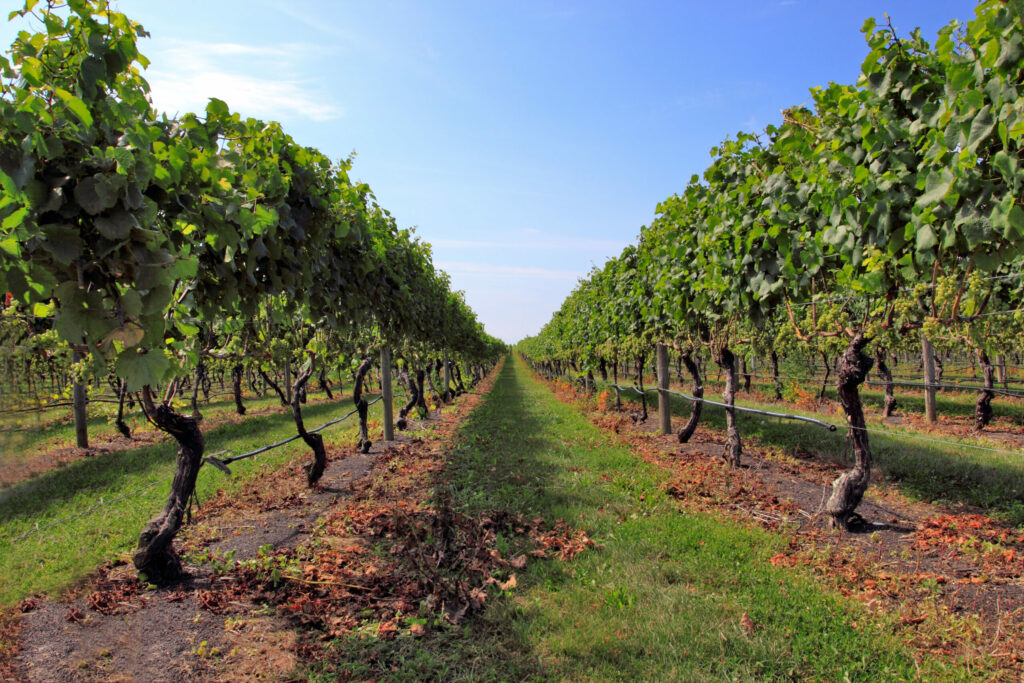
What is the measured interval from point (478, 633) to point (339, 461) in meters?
6.97

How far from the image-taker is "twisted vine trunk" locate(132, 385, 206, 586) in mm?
4430

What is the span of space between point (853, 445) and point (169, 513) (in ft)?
21.9

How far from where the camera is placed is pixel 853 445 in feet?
18.1

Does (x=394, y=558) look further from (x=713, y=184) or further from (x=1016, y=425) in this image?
(x=1016, y=425)

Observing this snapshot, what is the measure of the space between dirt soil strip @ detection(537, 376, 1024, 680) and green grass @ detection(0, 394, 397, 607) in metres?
6.60

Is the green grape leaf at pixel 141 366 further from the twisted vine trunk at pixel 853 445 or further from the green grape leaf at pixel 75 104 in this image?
the twisted vine trunk at pixel 853 445

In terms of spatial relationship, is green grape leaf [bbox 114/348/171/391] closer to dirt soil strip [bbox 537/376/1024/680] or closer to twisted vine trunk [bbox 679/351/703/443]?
dirt soil strip [bbox 537/376/1024/680]

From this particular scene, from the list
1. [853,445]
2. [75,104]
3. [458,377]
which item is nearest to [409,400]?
[853,445]

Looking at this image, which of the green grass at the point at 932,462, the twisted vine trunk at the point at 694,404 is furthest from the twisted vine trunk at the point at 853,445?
the twisted vine trunk at the point at 694,404

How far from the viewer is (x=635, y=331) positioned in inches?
509

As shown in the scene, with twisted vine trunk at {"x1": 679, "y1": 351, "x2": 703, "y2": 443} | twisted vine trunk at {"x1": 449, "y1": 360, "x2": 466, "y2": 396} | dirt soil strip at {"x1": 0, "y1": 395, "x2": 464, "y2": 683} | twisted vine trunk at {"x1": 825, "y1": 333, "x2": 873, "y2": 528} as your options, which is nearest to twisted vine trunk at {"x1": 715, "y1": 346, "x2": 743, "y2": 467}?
twisted vine trunk at {"x1": 679, "y1": 351, "x2": 703, "y2": 443}

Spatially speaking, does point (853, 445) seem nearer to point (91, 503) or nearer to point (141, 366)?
point (141, 366)

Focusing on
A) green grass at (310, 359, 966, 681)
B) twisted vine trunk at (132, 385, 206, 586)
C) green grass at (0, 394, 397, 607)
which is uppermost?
twisted vine trunk at (132, 385, 206, 586)

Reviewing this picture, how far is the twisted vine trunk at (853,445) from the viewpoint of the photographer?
5.23m
